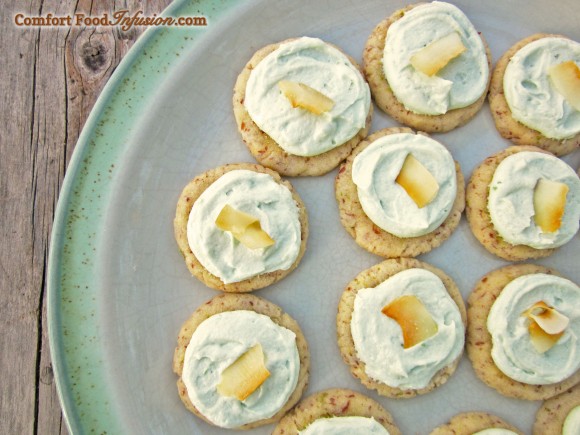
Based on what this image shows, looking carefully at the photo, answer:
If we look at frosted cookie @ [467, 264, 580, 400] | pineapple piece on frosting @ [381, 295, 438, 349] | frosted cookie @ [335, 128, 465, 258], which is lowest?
frosted cookie @ [467, 264, 580, 400]

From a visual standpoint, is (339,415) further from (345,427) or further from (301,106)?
(301,106)

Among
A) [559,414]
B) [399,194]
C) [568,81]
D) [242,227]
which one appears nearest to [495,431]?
[559,414]

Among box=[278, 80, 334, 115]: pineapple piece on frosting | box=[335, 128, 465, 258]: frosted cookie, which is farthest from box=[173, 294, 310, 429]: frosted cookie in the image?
box=[278, 80, 334, 115]: pineapple piece on frosting

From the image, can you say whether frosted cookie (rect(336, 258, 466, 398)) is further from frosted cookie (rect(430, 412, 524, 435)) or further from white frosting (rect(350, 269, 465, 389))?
frosted cookie (rect(430, 412, 524, 435))

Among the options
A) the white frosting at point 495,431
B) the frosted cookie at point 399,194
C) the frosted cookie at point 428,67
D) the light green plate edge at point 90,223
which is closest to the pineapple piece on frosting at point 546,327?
the white frosting at point 495,431

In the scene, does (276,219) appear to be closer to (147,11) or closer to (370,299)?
(370,299)

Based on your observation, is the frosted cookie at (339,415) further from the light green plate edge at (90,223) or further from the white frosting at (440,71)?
the white frosting at (440,71)

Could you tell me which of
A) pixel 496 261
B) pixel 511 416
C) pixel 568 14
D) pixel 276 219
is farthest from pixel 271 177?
pixel 568 14
